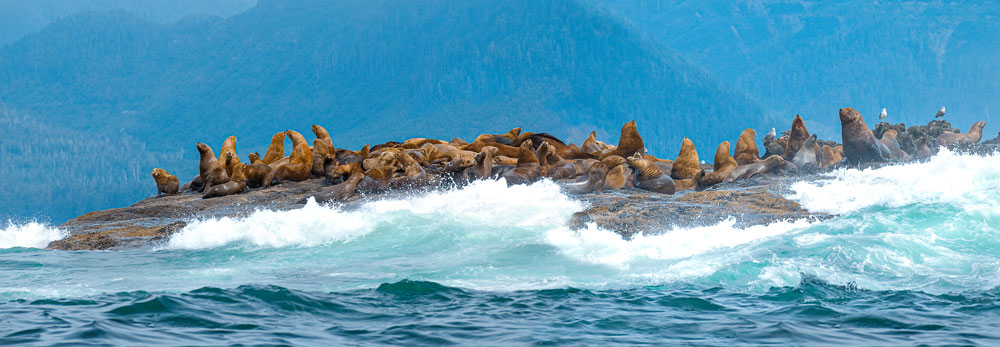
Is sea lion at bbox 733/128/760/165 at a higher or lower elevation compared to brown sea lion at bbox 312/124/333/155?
lower

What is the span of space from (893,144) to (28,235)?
17.2 metres

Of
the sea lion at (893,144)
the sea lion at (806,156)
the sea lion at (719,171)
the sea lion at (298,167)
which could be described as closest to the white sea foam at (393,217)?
the sea lion at (719,171)

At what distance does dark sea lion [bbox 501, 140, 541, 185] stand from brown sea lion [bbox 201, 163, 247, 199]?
5031mm

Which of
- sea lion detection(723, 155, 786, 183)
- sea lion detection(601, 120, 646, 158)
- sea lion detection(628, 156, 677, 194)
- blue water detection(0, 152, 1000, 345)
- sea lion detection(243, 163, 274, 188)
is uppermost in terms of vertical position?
sea lion detection(601, 120, 646, 158)

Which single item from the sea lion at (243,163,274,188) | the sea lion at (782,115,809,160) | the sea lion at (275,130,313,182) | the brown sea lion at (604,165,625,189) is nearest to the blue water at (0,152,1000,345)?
the brown sea lion at (604,165,625,189)

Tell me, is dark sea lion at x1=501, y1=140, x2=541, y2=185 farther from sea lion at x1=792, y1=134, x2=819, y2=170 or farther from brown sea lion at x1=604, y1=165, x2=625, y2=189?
sea lion at x1=792, y1=134, x2=819, y2=170

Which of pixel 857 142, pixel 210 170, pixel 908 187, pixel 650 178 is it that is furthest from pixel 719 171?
pixel 210 170

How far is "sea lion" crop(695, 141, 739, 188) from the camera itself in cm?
1666

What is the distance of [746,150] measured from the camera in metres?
19.3

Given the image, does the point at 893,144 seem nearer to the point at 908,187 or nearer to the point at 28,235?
the point at 908,187

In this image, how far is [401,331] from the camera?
6805 millimetres

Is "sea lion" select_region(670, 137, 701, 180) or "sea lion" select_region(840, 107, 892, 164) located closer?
"sea lion" select_region(670, 137, 701, 180)

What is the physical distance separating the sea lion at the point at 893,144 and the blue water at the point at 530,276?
2.25 meters

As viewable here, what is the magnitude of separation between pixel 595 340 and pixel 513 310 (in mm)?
1425
